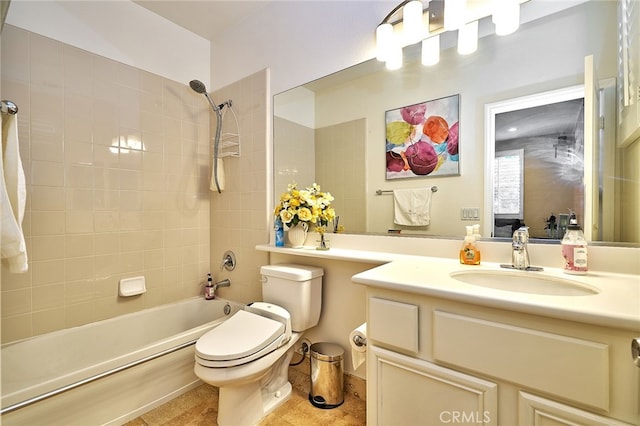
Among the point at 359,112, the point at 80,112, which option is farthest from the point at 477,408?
the point at 80,112

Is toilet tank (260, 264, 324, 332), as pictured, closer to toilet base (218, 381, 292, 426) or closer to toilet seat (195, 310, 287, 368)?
toilet seat (195, 310, 287, 368)

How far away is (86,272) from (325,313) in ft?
4.96

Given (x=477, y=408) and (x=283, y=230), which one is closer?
(x=477, y=408)

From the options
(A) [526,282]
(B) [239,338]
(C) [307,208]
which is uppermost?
(C) [307,208]

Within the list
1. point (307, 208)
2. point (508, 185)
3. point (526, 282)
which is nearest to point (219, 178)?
point (307, 208)

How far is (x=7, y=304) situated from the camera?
1426 mm

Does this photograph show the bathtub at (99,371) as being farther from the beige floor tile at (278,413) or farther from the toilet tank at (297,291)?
the toilet tank at (297,291)

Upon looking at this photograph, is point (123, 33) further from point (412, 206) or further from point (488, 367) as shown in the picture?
point (488, 367)

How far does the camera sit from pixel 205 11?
1968 millimetres

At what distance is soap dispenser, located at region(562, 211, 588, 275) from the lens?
92cm

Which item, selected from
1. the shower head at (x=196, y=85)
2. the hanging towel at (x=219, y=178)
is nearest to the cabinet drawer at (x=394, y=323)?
the hanging towel at (x=219, y=178)

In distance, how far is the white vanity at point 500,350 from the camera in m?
0.60

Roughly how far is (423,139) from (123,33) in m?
2.11

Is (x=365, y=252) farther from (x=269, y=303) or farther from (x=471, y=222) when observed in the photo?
(x=269, y=303)
